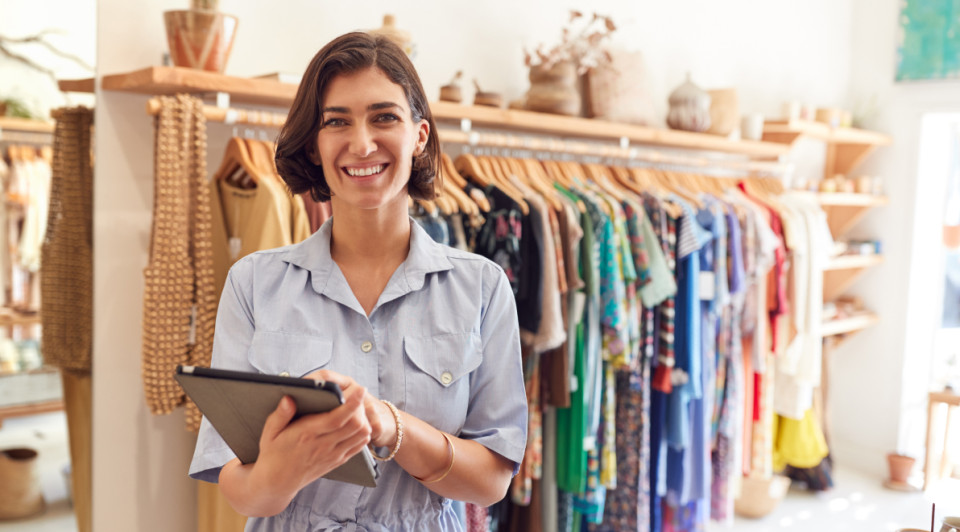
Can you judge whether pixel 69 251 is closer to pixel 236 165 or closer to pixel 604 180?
pixel 236 165

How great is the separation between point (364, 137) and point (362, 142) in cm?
1

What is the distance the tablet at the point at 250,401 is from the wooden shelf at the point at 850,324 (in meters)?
3.74

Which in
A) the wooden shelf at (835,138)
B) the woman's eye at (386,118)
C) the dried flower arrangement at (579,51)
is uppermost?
the dried flower arrangement at (579,51)

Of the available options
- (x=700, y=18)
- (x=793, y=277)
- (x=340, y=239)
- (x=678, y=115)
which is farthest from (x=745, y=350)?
(x=340, y=239)

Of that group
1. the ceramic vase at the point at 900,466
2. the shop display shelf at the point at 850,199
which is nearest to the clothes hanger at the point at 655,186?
the shop display shelf at the point at 850,199

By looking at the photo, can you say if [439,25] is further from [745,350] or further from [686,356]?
[745,350]

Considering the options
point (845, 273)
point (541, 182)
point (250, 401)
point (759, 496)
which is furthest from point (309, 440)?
point (845, 273)

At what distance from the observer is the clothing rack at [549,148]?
6.88 feet

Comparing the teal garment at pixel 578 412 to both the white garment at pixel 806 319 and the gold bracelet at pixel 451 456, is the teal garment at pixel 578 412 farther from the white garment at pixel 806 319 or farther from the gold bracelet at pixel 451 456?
the gold bracelet at pixel 451 456

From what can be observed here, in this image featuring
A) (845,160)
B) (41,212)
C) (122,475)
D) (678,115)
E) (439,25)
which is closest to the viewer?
(41,212)

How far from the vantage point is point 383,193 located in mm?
1223

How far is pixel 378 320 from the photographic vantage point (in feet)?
4.11

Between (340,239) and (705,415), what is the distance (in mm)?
2244

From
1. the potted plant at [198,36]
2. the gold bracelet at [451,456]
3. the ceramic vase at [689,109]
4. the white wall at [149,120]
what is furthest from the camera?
the ceramic vase at [689,109]
